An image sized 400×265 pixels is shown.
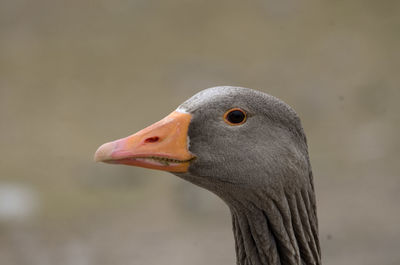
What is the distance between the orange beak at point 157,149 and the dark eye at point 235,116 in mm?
220

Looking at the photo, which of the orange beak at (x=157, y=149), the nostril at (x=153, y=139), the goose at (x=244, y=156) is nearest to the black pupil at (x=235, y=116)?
the goose at (x=244, y=156)

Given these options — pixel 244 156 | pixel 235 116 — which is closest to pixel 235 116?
pixel 235 116

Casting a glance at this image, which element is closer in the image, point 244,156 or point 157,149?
point 157,149

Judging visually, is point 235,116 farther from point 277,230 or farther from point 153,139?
point 277,230

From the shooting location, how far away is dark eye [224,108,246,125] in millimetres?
3967

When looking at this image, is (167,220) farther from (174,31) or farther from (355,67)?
(174,31)

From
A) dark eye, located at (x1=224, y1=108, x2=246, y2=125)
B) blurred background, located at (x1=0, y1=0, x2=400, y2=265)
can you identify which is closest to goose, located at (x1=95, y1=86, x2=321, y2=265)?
dark eye, located at (x1=224, y1=108, x2=246, y2=125)

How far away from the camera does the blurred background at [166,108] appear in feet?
29.0

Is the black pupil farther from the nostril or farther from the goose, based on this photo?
the nostril

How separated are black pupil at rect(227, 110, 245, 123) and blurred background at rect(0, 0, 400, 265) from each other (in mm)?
4543

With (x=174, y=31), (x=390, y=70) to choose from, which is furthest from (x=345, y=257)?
(x=174, y=31)

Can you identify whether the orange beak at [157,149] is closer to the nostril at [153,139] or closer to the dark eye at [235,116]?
the nostril at [153,139]

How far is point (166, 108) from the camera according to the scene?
12.0m

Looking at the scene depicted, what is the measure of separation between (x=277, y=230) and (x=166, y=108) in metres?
7.99
